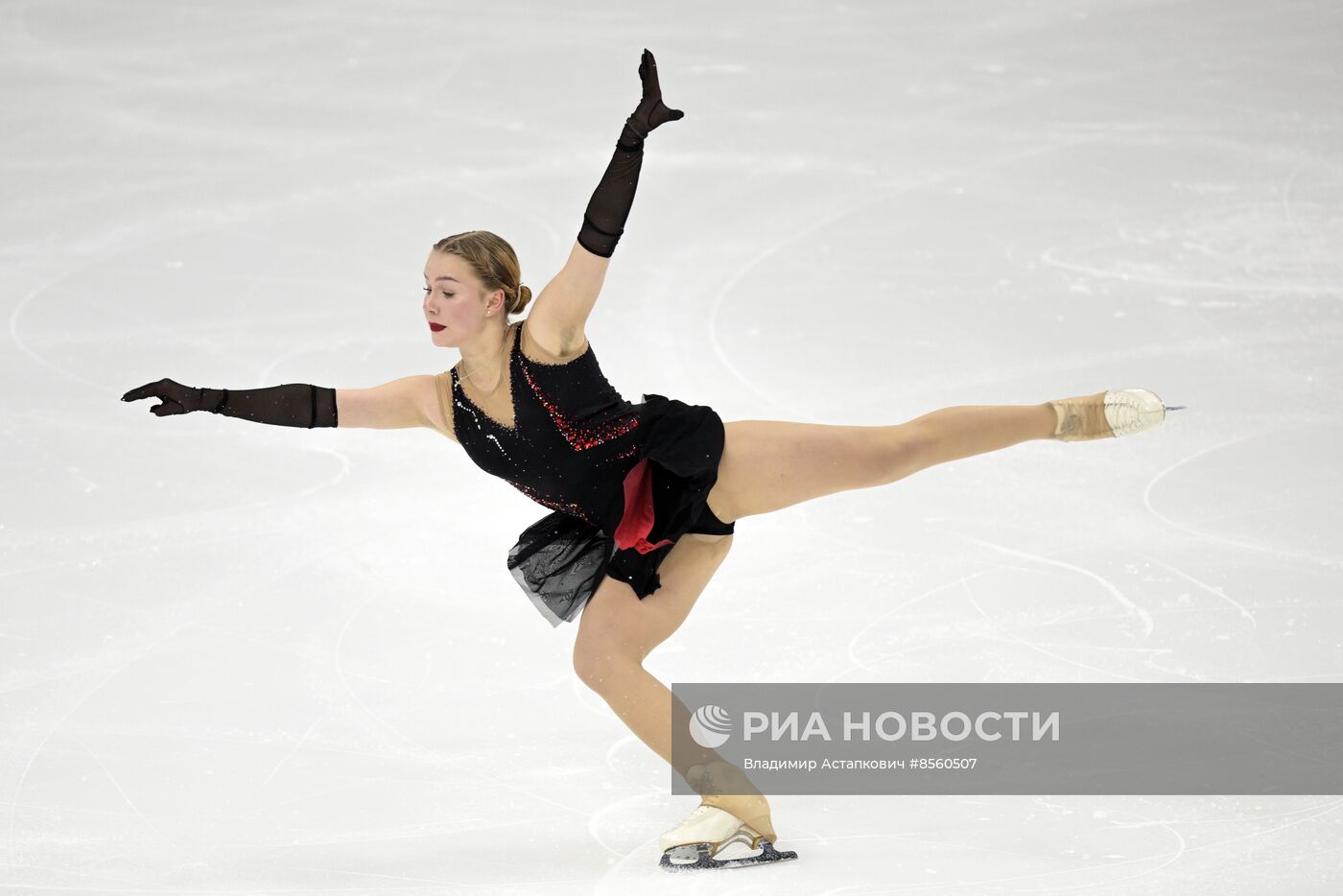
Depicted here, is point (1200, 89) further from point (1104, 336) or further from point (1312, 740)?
point (1312, 740)

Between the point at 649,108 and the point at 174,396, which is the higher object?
the point at 649,108

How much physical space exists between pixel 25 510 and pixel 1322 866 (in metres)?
3.99

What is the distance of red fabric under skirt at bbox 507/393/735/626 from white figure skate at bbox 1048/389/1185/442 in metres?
0.88

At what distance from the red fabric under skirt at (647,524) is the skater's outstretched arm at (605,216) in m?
0.35

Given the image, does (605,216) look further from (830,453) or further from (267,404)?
(267,404)

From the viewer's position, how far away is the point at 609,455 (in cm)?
319

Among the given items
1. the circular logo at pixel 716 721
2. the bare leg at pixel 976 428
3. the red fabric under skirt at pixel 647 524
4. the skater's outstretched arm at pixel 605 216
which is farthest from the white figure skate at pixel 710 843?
the skater's outstretched arm at pixel 605 216

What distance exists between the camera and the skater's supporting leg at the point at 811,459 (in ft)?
10.6

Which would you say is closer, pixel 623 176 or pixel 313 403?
pixel 623 176

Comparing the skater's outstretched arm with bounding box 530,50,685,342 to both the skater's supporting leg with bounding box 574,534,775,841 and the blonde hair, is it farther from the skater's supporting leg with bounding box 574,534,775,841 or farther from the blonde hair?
the skater's supporting leg with bounding box 574,534,775,841

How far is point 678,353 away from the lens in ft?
19.3

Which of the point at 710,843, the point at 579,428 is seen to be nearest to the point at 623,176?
the point at 579,428

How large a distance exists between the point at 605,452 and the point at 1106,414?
1245 millimetres

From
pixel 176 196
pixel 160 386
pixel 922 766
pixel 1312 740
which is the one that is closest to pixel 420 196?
pixel 176 196
